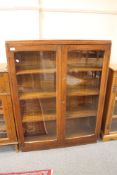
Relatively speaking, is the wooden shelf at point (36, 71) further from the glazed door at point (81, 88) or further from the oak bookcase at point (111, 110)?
the oak bookcase at point (111, 110)

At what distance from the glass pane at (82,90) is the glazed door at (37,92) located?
0.18m

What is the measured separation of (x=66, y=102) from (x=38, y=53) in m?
0.67

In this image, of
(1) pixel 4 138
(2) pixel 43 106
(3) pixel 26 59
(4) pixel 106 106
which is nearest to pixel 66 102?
(2) pixel 43 106

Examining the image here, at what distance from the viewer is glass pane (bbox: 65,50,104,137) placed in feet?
5.92

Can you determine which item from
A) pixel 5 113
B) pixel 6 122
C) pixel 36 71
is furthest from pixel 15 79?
pixel 6 122

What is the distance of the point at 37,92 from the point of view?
1889 millimetres

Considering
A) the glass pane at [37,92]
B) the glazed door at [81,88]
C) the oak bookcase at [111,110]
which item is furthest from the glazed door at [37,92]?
the oak bookcase at [111,110]

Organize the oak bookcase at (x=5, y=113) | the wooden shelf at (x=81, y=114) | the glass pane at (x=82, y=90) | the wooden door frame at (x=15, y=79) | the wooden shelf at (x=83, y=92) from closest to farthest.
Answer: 1. the wooden door frame at (x=15, y=79)
2. the oak bookcase at (x=5, y=113)
3. the glass pane at (x=82, y=90)
4. the wooden shelf at (x=83, y=92)
5. the wooden shelf at (x=81, y=114)

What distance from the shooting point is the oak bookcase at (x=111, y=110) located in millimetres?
1890

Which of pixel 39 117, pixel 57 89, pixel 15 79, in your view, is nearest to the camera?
pixel 15 79
